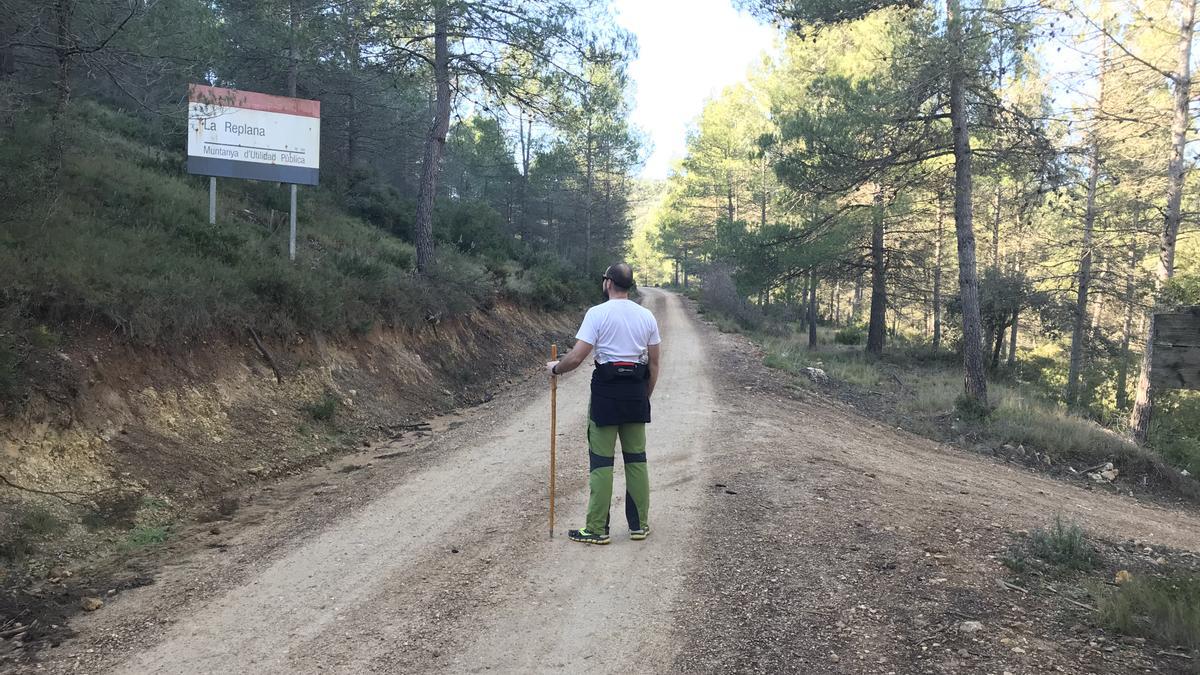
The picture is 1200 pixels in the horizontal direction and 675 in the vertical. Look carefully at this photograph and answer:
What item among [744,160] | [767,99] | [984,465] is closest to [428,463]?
[984,465]

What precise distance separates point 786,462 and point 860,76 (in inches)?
A: 580

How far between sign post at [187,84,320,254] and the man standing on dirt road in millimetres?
7901

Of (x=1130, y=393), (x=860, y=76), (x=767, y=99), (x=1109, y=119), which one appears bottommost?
(x=1130, y=393)

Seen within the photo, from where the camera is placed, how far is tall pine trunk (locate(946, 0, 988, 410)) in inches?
454

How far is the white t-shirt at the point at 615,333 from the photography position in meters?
4.79

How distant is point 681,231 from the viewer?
176 feet

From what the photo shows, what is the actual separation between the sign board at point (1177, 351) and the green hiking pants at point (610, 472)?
3079 mm

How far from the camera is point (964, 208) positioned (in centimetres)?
1238

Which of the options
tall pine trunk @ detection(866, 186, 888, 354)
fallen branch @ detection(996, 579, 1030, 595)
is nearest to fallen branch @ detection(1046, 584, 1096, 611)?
fallen branch @ detection(996, 579, 1030, 595)

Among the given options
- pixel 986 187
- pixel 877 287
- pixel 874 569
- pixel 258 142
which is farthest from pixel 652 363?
pixel 986 187

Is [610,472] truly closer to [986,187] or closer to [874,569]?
[874,569]

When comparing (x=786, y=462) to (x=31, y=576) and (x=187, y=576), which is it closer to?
(x=187, y=576)

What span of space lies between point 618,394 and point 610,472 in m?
0.60

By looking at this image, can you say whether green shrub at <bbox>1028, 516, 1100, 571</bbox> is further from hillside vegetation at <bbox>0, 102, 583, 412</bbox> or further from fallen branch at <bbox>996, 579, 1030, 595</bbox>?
hillside vegetation at <bbox>0, 102, 583, 412</bbox>
